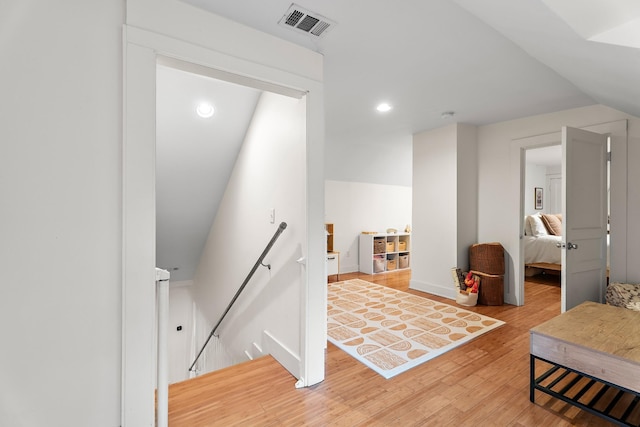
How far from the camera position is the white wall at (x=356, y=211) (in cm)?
548

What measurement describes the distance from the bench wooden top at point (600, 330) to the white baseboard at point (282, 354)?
1538 millimetres

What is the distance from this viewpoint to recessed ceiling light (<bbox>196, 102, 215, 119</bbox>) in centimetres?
273

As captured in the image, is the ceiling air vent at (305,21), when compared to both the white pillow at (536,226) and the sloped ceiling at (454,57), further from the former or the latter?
the white pillow at (536,226)

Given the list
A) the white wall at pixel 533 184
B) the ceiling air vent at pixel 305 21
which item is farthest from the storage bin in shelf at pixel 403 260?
the ceiling air vent at pixel 305 21

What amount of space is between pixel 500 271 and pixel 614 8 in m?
3.03

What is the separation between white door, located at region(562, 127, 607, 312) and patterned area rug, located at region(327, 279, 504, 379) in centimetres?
83

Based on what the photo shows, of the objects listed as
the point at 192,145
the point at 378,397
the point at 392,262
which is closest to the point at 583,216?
the point at 378,397

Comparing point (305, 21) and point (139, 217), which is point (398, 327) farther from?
point (305, 21)

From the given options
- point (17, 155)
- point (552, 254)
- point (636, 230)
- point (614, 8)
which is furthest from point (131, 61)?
point (552, 254)

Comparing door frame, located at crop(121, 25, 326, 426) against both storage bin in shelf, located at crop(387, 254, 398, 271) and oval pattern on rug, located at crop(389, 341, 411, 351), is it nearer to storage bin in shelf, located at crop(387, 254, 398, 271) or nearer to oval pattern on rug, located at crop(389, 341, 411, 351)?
oval pattern on rug, located at crop(389, 341, 411, 351)

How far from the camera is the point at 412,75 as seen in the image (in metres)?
2.45

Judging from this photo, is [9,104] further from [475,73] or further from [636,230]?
[636,230]

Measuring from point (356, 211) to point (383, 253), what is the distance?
99 centimetres

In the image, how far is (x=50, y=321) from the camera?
1.23 meters
